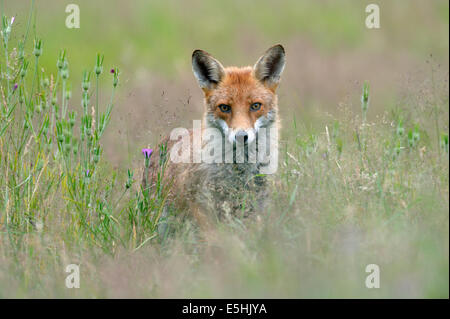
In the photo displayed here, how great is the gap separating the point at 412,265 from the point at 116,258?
96.9 inches

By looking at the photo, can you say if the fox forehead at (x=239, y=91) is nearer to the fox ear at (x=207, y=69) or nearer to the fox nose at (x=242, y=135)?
the fox ear at (x=207, y=69)

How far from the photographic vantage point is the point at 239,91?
648 cm

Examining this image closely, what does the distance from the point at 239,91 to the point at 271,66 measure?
586 mm

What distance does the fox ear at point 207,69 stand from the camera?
21.9ft

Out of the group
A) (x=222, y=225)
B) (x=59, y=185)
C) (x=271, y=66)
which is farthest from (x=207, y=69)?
(x=222, y=225)

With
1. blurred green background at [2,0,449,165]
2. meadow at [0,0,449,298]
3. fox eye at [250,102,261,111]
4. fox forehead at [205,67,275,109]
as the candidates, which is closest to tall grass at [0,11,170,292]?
meadow at [0,0,449,298]

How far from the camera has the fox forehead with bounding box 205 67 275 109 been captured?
21.0 ft

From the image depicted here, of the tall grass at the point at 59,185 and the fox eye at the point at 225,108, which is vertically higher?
the fox eye at the point at 225,108

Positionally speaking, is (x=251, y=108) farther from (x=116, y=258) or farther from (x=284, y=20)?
(x=284, y=20)

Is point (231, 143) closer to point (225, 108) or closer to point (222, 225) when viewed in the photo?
point (225, 108)

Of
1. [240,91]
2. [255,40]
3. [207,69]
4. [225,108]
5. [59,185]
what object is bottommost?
[59,185]

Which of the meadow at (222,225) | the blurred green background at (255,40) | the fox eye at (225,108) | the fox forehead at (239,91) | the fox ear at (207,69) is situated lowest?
the meadow at (222,225)

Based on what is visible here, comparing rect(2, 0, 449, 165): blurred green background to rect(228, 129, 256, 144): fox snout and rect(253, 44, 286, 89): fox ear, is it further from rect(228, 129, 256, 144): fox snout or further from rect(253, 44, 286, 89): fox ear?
rect(228, 129, 256, 144): fox snout

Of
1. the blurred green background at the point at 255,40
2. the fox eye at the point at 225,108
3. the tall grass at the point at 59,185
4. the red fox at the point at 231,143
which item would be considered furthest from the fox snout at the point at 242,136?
the blurred green background at the point at 255,40
